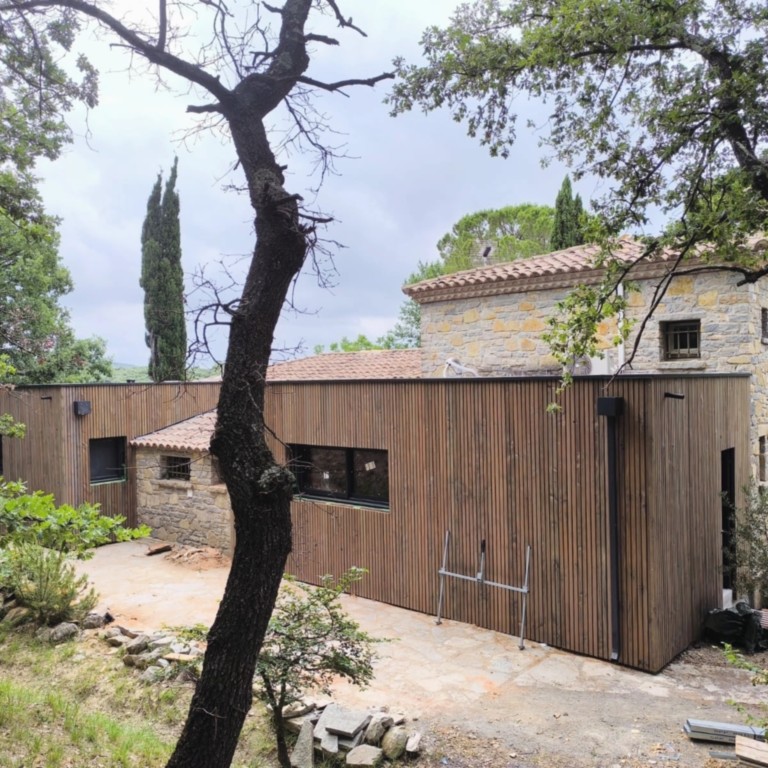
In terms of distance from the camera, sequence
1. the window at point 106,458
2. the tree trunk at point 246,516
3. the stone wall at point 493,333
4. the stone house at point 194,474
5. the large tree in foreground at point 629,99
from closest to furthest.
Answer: the tree trunk at point 246,516 < the large tree in foreground at point 629,99 < the stone wall at point 493,333 < the stone house at point 194,474 < the window at point 106,458

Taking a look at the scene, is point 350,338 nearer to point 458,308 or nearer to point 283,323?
point 458,308

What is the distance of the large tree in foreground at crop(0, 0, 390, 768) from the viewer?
3326 mm

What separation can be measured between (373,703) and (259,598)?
3076 millimetres

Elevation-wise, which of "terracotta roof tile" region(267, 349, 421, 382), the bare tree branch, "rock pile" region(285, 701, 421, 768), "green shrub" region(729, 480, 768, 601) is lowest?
"rock pile" region(285, 701, 421, 768)

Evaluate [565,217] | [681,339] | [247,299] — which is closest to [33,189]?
[247,299]

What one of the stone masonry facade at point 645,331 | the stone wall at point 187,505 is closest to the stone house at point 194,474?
the stone wall at point 187,505

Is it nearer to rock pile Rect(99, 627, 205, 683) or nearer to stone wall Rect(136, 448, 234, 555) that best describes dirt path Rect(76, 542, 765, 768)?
rock pile Rect(99, 627, 205, 683)

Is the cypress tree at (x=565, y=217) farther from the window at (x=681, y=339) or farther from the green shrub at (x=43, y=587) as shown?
the green shrub at (x=43, y=587)

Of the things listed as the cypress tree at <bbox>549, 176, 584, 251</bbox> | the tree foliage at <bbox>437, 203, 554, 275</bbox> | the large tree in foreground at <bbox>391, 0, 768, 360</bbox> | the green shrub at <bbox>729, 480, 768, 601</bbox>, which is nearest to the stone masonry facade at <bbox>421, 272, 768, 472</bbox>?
the green shrub at <bbox>729, 480, 768, 601</bbox>

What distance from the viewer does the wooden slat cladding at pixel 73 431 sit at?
13375 millimetres

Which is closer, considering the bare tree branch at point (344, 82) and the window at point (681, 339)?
the bare tree branch at point (344, 82)

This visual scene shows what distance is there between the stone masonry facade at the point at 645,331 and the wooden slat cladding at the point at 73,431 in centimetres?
620

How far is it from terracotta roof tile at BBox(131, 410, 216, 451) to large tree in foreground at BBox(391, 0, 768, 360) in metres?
8.14

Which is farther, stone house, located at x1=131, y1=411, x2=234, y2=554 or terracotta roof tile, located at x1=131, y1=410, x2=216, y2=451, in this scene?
terracotta roof tile, located at x1=131, y1=410, x2=216, y2=451
